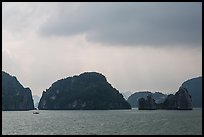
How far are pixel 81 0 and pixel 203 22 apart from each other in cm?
352

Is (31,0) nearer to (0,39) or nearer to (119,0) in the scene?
(0,39)

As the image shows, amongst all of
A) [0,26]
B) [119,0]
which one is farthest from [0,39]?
[119,0]

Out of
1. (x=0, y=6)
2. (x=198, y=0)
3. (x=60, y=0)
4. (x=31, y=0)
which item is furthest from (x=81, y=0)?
(x=198, y=0)

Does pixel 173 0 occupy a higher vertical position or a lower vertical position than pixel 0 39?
higher

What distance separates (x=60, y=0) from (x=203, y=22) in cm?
410

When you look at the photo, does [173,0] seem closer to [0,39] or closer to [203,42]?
[203,42]

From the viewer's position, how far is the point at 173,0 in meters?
9.63

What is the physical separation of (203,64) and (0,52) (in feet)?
19.1

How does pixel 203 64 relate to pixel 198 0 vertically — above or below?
below

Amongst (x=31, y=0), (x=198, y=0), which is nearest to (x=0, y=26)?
(x=31, y=0)

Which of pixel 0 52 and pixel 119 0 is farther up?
pixel 119 0

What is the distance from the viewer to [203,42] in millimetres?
9602

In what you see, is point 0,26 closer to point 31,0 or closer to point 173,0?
point 31,0

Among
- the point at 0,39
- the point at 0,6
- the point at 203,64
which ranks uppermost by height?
the point at 0,6
